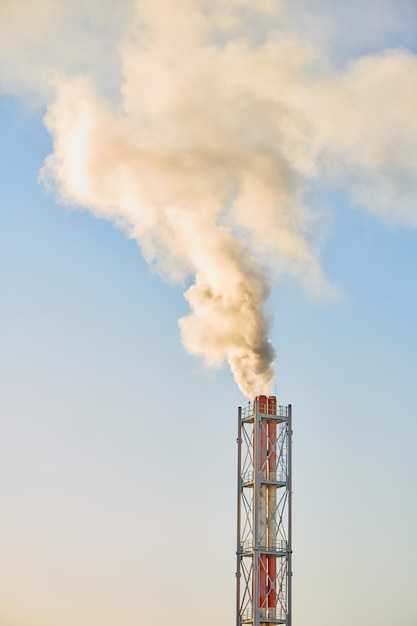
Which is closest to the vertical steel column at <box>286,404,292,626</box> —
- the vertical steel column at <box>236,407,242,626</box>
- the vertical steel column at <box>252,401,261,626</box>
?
the vertical steel column at <box>252,401,261,626</box>

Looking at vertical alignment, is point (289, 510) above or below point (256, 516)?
above

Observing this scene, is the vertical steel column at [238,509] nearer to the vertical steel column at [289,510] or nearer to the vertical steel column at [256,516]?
the vertical steel column at [256,516]

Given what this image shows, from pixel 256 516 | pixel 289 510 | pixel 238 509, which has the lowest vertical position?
pixel 256 516

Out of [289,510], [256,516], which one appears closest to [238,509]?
[256,516]

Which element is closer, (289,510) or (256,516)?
(256,516)

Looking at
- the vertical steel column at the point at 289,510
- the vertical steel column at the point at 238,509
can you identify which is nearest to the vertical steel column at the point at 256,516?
the vertical steel column at the point at 238,509

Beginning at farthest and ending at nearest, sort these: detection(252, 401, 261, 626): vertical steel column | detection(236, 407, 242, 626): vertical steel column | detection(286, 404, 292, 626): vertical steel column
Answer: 1. detection(236, 407, 242, 626): vertical steel column
2. detection(286, 404, 292, 626): vertical steel column
3. detection(252, 401, 261, 626): vertical steel column

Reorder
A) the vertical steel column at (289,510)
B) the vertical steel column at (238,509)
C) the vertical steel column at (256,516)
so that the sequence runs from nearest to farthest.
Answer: the vertical steel column at (256,516)
the vertical steel column at (289,510)
the vertical steel column at (238,509)

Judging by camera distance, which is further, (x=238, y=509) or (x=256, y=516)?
(x=238, y=509)

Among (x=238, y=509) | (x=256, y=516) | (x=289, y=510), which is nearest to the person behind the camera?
(x=256, y=516)

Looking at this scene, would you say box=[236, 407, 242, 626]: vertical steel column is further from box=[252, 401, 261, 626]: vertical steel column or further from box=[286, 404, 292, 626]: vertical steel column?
box=[286, 404, 292, 626]: vertical steel column

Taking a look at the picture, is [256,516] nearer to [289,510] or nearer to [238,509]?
[238,509]

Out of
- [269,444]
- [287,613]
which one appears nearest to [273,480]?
[269,444]

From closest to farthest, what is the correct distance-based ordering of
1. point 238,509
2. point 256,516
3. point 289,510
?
1. point 256,516
2. point 289,510
3. point 238,509
